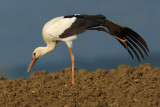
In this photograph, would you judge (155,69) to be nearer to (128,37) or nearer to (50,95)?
(128,37)

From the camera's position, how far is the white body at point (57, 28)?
885 centimetres

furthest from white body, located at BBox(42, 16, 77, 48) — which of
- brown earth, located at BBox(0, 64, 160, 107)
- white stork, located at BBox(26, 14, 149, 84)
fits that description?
brown earth, located at BBox(0, 64, 160, 107)

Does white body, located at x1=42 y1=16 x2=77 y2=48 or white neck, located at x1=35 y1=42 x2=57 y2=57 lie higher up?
white body, located at x1=42 y1=16 x2=77 y2=48

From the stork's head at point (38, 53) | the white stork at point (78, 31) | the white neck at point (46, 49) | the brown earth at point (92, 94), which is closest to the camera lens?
the brown earth at point (92, 94)

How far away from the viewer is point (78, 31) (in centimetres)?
866

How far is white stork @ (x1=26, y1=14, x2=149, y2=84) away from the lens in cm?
871

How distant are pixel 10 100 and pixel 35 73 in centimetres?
439

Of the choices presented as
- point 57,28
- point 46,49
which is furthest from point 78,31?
point 46,49

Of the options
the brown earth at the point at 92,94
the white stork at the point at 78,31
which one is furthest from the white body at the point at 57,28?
the brown earth at the point at 92,94

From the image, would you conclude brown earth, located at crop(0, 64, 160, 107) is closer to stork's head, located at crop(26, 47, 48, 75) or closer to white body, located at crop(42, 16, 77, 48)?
white body, located at crop(42, 16, 77, 48)

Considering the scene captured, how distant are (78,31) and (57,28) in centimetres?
63

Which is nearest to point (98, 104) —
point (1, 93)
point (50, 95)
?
point (50, 95)

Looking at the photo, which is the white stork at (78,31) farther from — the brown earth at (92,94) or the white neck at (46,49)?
the brown earth at (92,94)

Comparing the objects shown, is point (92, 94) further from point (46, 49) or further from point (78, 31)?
point (46, 49)
